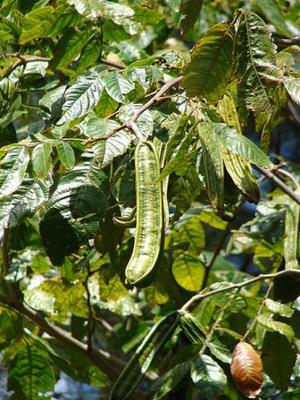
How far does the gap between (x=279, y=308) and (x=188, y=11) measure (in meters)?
0.74

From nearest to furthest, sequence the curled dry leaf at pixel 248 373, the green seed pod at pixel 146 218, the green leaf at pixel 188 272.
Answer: the green seed pod at pixel 146 218 → the curled dry leaf at pixel 248 373 → the green leaf at pixel 188 272

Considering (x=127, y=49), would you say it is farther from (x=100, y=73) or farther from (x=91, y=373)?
(x=91, y=373)

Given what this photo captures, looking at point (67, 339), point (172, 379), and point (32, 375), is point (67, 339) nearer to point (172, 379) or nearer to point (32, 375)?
point (32, 375)

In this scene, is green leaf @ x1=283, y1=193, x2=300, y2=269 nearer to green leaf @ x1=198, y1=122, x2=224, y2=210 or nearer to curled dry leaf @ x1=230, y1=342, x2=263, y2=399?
curled dry leaf @ x1=230, y1=342, x2=263, y2=399

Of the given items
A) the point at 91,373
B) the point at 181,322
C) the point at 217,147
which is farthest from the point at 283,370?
the point at 217,147

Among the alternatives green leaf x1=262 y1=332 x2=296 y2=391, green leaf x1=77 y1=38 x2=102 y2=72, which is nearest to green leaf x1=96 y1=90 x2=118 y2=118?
green leaf x1=77 y1=38 x2=102 y2=72

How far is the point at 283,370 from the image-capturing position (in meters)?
2.10

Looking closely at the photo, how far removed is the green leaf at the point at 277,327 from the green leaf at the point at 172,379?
0.64ft

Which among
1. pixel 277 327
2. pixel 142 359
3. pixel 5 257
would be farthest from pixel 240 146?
pixel 5 257

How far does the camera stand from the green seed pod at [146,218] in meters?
1.41

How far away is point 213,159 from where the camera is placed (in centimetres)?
155

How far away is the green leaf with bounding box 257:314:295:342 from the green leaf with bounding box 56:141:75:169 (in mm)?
658

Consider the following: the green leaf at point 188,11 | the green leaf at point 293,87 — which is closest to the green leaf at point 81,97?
the green leaf at point 188,11

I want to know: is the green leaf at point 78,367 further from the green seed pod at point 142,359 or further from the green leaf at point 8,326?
the green seed pod at point 142,359
